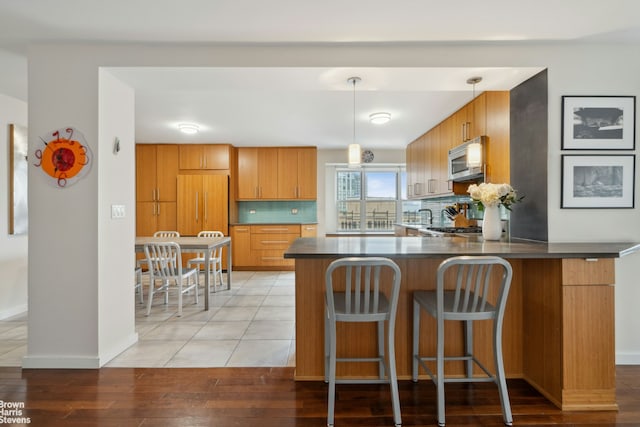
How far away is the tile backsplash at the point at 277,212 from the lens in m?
6.98

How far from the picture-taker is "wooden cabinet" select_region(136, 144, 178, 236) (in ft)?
20.5

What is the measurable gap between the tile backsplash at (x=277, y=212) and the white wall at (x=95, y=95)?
4490mm

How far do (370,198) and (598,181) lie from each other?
4.72 metres

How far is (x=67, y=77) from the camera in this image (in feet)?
8.16

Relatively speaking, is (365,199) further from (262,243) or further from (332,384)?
(332,384)

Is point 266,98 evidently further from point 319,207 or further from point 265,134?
point 319,207

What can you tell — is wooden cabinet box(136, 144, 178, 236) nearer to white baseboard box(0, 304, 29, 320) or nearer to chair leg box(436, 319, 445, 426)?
white baseboard box(0, 304, 29, 320)

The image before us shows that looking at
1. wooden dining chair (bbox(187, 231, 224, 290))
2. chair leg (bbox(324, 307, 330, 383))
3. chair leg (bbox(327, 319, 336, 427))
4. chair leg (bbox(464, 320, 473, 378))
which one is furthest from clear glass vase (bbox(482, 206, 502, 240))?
wooden dining chair (bbox(187, 231, 224, 290))

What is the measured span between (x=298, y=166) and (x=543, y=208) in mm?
4584

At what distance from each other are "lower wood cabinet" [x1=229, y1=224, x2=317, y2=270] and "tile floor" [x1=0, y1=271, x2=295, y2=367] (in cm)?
178

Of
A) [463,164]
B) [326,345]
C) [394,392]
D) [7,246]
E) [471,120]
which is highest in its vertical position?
[471,120]

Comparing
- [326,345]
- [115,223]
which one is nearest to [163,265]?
[115,223]

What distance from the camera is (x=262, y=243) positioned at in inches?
250

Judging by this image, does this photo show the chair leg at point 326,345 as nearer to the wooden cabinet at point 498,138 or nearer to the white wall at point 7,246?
the wooden cabinet at point 498,138
